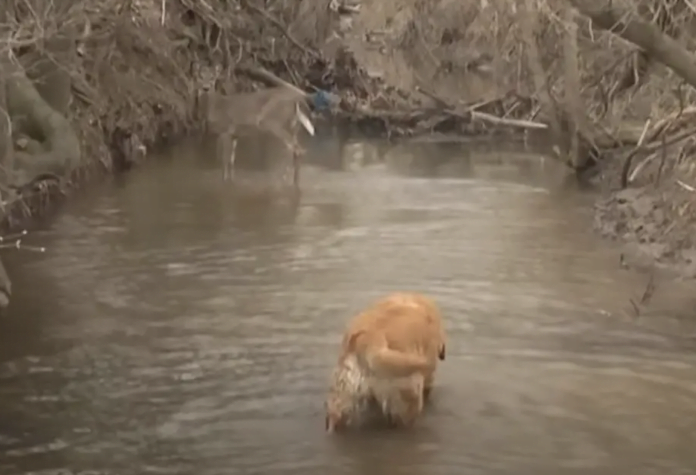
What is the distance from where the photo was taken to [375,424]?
6.82 m

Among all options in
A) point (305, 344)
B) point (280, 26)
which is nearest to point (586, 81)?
point (280, 26)

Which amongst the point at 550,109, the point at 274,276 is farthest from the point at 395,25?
the point at 274,276

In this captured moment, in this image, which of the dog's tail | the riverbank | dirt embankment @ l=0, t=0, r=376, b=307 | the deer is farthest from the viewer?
the deer

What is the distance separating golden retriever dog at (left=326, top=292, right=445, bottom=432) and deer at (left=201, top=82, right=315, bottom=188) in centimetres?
1112

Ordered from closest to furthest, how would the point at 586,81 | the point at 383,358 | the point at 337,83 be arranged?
the point at 383,358 < the point at 586,81 < the point at 337,83

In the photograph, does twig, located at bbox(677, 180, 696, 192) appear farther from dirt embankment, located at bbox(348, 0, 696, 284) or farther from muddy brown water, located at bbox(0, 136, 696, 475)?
muddy brown water, located at bbox(0, 136, 696, 475)

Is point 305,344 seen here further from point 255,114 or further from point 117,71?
point 255,114

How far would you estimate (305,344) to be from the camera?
8453 mm

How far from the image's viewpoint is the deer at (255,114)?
18.3 m

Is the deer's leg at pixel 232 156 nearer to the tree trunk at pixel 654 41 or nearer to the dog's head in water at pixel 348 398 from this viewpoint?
the tree trunk at pixel 654 41

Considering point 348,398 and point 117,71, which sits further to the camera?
point 117,71

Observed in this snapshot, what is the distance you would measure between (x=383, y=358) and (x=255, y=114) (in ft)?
39.4

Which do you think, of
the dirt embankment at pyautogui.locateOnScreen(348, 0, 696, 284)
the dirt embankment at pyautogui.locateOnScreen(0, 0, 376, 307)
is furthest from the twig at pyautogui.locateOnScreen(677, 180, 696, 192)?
the dirt embankment at pyautogui.locateOnScreen(0, 0, 376, 307)

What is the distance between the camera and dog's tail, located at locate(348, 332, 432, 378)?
661 cm
